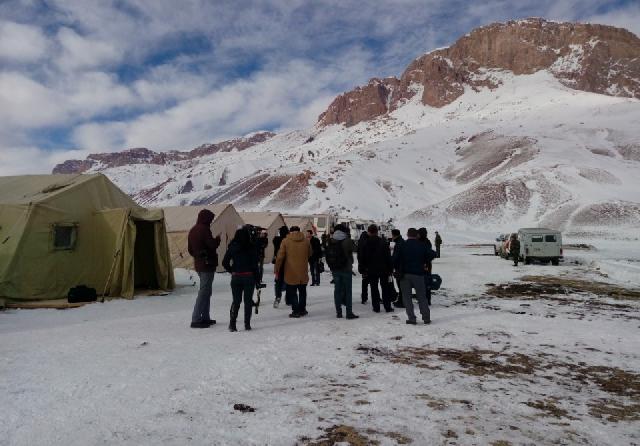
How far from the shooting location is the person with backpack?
31.6 ft

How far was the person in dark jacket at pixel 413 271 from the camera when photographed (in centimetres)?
891

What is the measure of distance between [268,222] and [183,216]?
210 inches

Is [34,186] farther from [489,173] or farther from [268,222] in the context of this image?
[489,173]

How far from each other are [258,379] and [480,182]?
8827 centimetres

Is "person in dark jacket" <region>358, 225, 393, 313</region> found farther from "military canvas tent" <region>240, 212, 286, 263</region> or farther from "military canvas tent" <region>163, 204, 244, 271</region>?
"military canvas tent" <region>240, 212, 286, 263</region>

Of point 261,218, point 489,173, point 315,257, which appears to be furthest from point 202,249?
point 489,173

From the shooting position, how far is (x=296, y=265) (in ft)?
31.9

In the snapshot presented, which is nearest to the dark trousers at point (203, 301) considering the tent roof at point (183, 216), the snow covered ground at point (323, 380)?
the snow covered ground at point (323, 380)

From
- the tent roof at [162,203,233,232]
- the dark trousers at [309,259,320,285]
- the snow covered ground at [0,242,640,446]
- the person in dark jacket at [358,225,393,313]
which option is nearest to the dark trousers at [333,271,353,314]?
the snow covered ground at [0,242,640,446]

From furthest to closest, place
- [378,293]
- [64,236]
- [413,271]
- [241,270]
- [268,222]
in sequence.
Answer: [268,222] → [64,236] → [378,293] → [413,271] → [241,270]

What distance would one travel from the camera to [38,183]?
14125 millimetres

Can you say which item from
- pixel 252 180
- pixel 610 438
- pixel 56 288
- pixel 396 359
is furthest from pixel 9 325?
pixel 252 180

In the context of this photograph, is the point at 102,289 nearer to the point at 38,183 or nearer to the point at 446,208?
the point at 38,183

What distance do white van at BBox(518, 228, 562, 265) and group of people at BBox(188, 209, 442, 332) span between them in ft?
50.5
